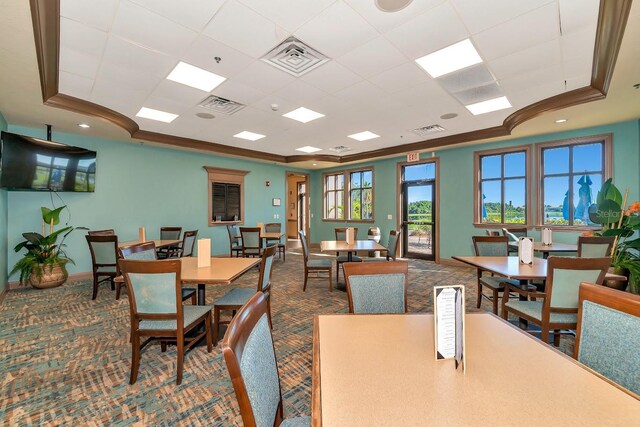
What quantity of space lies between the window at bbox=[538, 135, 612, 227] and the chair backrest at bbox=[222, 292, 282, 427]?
659cm

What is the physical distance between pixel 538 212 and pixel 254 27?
620 centimetres

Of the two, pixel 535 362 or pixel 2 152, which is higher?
pixel 2 152

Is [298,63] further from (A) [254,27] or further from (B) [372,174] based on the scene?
(B) [372,174]

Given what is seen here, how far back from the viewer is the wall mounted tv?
13.7ft

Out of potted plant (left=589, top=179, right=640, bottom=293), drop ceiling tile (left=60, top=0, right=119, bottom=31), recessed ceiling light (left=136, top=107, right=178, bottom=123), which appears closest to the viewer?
drop ceiling tile (left=60, top=0, right=119, bottom=31)

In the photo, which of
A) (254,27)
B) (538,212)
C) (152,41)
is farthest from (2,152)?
(538,212)

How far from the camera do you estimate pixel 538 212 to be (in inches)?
224

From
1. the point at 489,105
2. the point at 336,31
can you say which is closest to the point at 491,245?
the point at 489,105

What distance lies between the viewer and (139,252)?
119 inches

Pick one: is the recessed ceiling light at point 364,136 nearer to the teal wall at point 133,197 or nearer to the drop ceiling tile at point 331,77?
the drop ceiling tile at point 331,77

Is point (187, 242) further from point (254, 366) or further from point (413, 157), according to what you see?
point (413, 157)

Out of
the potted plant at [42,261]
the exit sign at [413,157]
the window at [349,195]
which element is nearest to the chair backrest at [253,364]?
the potted plant at [42,261]

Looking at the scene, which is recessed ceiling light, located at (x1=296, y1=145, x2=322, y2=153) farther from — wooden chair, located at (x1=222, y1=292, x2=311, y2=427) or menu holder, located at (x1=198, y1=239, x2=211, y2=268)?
wooden chair, located at (x1=222, y1=292, x2=311, y2=427)

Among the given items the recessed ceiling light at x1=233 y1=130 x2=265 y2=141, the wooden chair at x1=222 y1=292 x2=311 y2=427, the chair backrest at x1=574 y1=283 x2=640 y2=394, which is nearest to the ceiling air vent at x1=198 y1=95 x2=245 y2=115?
the recessed ceiling light at x1=233 y1=130 x2=265 y2=141
